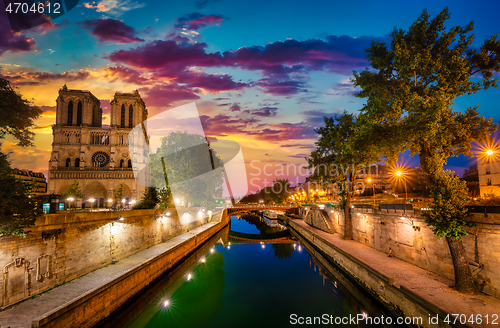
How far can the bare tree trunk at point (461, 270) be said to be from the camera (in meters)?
10.3

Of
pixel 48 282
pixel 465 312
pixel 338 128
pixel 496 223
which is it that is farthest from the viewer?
pixel 338 128

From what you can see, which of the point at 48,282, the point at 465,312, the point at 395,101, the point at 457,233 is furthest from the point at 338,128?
the point at 48,282

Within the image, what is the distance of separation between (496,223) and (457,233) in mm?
1361

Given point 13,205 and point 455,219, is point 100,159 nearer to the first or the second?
point 13,205

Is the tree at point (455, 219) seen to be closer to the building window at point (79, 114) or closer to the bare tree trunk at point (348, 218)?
the bare tree trunk at point (348, 218)

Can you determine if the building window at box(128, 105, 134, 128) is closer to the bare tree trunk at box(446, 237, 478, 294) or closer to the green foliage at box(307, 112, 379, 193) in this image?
the green foliage at box(307, 112, 379, 193)

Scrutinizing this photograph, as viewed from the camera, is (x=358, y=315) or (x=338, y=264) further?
(x=338, y=264)

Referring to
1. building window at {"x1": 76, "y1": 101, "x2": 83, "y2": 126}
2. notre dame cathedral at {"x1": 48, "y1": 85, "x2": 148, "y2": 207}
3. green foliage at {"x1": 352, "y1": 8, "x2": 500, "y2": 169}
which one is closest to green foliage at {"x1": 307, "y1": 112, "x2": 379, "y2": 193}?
green foliage at {"x1": 352, "y1": 8, "x2": 500, "y2": 169}

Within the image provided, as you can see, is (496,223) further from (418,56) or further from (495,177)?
(495,177)

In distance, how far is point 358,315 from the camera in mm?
12953

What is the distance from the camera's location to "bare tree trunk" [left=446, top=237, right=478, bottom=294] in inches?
407

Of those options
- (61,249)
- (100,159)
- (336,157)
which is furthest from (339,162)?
(100,159)

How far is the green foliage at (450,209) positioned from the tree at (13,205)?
16.7 metres

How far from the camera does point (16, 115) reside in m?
10.3
